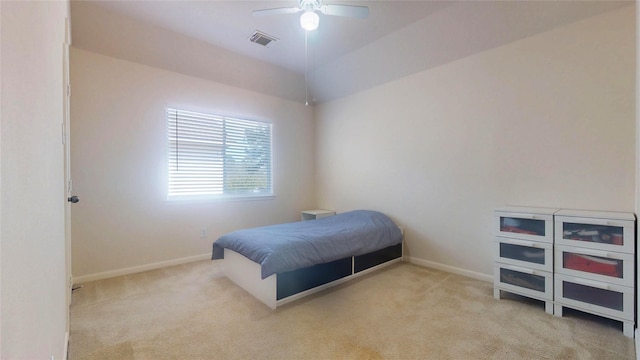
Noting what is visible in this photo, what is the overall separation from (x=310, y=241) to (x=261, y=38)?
8.16 feet

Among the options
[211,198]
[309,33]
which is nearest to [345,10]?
[309,33]

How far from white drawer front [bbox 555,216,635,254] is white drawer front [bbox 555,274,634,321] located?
0.93 feet

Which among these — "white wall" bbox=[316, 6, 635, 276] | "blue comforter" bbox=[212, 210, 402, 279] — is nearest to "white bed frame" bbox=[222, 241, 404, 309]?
"blue comforter" bbox=[212, 210, 402, 279]

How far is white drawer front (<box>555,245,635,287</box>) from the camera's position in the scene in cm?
→ 196

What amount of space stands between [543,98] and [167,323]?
4.00m

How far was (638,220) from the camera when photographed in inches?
76.4

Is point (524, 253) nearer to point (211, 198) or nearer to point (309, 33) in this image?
point (309, 33)

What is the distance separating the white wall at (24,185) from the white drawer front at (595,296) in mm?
3203

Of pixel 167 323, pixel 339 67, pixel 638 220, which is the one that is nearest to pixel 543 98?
pixel 638 220

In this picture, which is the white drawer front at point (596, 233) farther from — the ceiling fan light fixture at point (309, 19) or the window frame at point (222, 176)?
the window frame at point (222, 176)

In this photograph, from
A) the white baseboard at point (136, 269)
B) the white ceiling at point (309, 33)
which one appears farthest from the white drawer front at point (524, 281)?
the white baseboard at point (136, 269)

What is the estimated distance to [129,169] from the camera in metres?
3.25

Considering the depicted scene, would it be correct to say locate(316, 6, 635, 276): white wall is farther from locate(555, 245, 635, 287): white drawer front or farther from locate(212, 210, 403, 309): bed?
locate(212, 210, 403, 309): bed

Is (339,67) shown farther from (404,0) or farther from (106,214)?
(106,214)
